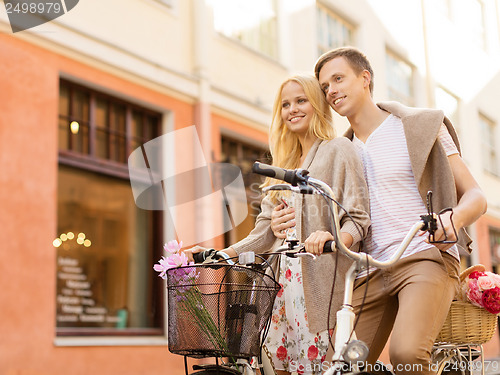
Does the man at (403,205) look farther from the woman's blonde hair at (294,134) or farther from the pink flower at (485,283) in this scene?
the pink flower at (485,283)

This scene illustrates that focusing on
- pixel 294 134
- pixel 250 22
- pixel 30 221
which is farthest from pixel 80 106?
pixel 294 134

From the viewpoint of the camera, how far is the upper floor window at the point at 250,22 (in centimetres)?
1037

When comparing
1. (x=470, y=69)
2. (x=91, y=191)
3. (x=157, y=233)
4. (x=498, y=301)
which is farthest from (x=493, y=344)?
(x=498, y=301)

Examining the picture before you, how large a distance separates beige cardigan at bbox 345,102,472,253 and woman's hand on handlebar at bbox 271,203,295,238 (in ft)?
2.12

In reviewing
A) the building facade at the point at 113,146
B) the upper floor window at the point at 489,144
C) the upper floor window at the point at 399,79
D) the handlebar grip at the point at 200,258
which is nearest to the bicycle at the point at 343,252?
the handlebar grip at the point at 200,258

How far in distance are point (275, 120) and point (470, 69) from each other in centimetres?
1503

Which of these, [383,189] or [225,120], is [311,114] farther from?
[225,120]

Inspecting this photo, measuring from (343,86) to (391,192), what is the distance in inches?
22.3

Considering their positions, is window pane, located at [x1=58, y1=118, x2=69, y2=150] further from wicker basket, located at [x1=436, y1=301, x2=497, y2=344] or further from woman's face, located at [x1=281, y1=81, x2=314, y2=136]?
wicker basket, located at [x1=436, y1=301, x2=497, y2=344]

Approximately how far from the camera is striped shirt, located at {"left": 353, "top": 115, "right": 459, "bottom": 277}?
310 centimetres
